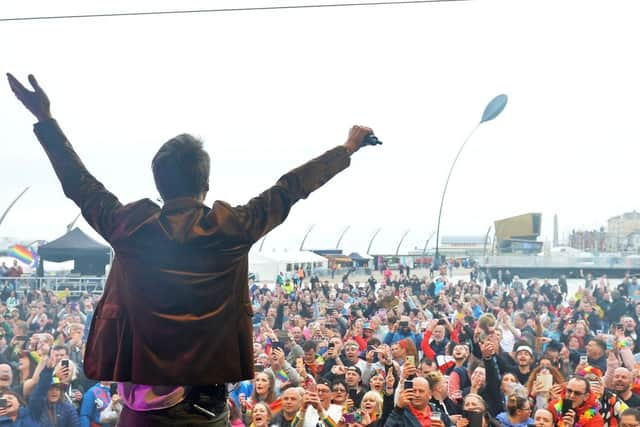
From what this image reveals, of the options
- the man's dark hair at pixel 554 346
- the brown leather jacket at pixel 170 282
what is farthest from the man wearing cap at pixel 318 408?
Answer: the brown leather jacket at pixel 170 282

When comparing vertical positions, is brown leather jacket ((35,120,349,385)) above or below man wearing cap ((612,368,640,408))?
above

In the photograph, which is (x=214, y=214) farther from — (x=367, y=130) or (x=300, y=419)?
(x=300, y=419)

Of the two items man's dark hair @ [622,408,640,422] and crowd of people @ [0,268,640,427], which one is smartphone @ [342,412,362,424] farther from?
man's dark hair @ [622,408,640,422]

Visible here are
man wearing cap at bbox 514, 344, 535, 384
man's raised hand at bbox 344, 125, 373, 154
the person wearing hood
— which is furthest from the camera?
man wearing cap at bbox 514, 344, 535, 384

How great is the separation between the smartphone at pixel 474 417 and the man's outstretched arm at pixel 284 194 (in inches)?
78.0

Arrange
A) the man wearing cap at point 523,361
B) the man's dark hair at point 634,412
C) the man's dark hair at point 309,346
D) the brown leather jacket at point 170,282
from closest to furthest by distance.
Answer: the brown leather jacket at point 170,282
the man's dark hair at point 634,412
the man wearing cap at point 523,361
the man's dark hair at point 309,346

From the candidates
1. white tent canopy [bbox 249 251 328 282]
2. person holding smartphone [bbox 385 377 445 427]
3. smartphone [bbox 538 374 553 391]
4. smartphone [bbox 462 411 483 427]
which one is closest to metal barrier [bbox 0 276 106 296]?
white tent canopy [bbox 249 251 328 282]

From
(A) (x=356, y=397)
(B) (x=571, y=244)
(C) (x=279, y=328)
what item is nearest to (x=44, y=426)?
(C) (x=279, y=328)

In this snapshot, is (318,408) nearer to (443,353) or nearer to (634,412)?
(443,353)

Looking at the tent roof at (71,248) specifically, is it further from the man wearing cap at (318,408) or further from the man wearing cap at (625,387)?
the man wearing cap at (625,387)

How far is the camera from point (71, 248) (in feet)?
8.40

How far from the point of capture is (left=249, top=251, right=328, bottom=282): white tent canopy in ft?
8.23

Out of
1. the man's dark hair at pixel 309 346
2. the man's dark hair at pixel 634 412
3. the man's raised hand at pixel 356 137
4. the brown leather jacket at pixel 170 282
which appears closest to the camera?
the brown leather jacket at pixel 170 282

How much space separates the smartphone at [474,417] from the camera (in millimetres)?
2430
